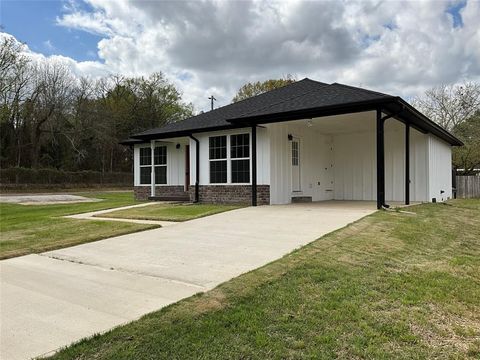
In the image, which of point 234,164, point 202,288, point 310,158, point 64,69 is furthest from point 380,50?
point 64,69

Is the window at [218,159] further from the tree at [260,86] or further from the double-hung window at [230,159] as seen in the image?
the tree at [260,86]

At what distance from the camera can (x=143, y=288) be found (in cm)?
461

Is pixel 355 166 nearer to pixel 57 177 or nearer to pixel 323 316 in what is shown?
pixel 323 316

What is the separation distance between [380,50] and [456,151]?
11.8 m

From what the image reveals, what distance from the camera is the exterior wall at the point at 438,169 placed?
14914 millimetres

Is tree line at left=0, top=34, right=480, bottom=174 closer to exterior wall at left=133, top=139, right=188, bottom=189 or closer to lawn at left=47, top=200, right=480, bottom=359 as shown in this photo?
exterior wall at left=133, top=139, right=188, bottom=189

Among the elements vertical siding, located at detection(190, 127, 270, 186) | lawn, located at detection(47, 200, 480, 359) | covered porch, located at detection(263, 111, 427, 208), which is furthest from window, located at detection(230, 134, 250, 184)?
lawn, located at detection(47, 200, 480, 359)

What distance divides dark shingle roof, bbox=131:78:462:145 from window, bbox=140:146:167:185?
3.53ft

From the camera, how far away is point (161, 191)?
1797cm

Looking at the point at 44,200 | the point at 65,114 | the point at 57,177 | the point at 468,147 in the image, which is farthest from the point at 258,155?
the point at 65,114

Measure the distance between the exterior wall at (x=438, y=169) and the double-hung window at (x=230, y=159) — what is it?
23.1ft

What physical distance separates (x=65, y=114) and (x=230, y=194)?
98.8 ft

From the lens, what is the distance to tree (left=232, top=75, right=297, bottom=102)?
1567 inches

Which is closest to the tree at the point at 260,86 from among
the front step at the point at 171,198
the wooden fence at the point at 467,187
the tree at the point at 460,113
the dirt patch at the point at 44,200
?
the tree at the point at 460,113
